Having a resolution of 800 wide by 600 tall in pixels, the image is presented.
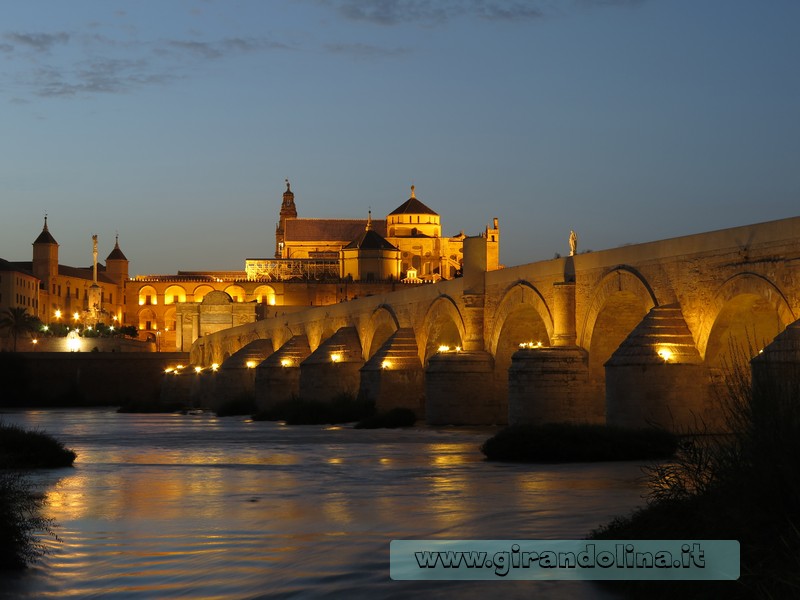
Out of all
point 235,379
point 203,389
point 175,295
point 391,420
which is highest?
point 175,295

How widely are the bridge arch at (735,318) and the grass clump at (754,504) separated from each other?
11548mm

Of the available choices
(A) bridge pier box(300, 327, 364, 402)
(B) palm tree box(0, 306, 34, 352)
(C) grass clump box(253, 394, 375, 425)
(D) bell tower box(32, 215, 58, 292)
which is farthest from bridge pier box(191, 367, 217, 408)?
(D) bell tower box(32, 215, 58, 292)

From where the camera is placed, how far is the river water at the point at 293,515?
9.30m

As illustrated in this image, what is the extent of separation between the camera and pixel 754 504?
7.95 metres

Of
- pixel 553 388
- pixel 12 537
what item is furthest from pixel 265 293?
pixel 12 537

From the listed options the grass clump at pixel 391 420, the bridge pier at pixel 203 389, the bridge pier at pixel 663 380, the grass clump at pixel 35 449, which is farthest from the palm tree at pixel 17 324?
the bridge pier at pixel 663 380

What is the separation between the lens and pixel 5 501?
9.80 meters

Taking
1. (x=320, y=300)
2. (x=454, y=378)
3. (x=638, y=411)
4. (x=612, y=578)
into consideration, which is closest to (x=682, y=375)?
(x=638, y=411)

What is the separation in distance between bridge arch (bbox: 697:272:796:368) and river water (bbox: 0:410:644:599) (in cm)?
422

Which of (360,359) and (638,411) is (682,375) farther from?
(360,359)

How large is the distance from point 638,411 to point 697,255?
3027 millimetres

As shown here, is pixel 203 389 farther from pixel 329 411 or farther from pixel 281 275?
pixel 281 275

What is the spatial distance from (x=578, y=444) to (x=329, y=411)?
16.8m

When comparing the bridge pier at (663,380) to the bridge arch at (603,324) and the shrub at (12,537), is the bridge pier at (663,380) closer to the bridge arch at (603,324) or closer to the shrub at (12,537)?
the bridge arch at (603,324)
